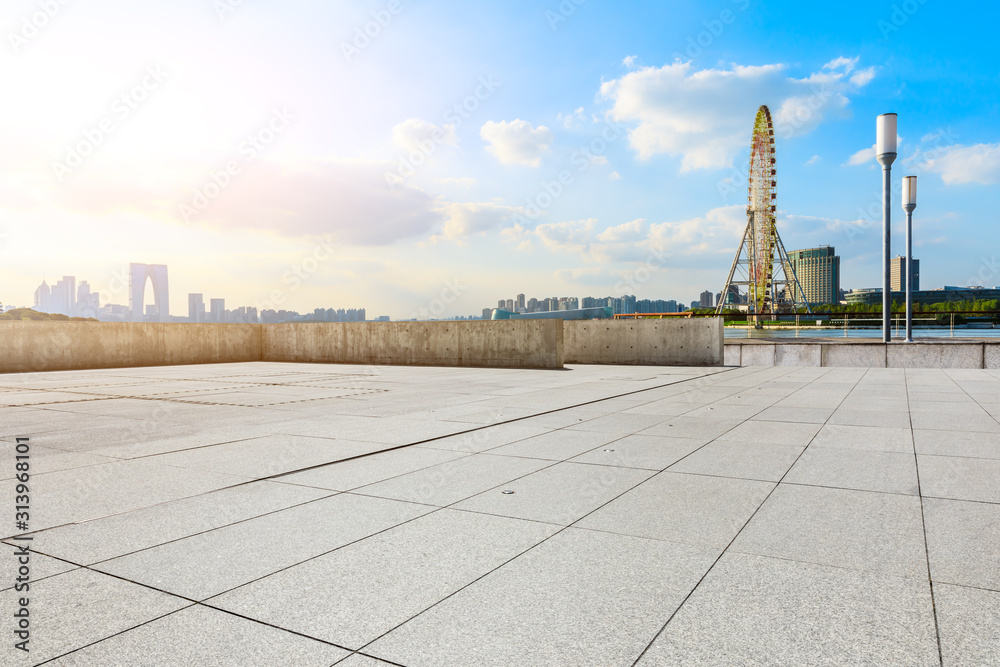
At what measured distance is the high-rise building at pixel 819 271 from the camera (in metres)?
104

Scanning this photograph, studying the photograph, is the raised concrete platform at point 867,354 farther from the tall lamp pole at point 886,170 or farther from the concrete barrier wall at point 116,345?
the concrete barrier wall at point 116,345

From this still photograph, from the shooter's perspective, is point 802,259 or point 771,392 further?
point 802,259

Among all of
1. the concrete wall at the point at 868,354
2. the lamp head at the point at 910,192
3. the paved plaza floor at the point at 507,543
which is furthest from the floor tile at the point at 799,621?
the lamp head at the point at 910,192

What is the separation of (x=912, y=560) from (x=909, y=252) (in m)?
27.0

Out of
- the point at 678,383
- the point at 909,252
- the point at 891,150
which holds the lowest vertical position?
the point at 678,383

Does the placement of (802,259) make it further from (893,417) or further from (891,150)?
(893,417)

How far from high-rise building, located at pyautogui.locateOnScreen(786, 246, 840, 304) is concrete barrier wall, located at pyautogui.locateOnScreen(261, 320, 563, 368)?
326 feet

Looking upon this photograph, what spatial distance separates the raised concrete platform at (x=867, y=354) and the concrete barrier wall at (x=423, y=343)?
7.18m

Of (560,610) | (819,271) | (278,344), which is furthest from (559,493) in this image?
(819,271)

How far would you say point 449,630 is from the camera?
250cm

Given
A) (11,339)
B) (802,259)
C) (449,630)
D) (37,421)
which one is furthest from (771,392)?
(802,259)

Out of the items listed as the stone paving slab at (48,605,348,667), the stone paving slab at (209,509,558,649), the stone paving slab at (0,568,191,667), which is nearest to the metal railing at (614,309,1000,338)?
the stone paving slab at (209,509,558,649)

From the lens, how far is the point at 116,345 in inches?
778

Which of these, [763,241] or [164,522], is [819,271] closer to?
[763,241]
